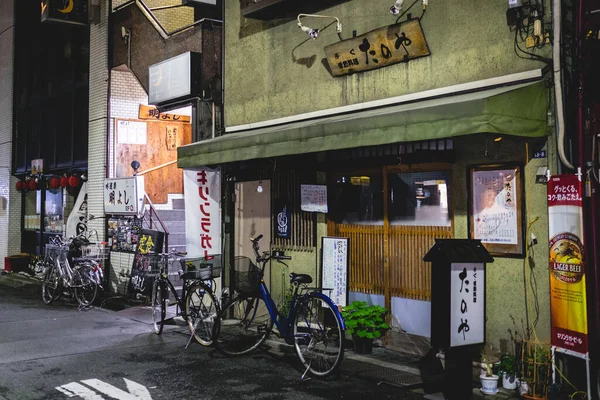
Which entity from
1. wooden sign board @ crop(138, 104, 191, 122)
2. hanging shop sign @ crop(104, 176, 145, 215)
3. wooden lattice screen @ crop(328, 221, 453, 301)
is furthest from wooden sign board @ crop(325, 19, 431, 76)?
wooden sign board @ crop(138, 104, 191, 122)

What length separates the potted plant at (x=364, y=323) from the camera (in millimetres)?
9531

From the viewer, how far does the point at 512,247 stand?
27.2 feet

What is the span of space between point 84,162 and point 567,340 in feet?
51.4

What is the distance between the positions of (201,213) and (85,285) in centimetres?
435

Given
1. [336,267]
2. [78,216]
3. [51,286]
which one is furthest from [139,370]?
[78,216]

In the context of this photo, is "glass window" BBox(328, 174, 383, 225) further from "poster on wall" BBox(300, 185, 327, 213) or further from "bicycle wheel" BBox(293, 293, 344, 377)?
"bicycle wheel" BBox(293, 293, 344, 377)

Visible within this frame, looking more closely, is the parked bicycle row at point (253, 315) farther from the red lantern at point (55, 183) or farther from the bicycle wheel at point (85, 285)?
the red lantern at point (55, 183)

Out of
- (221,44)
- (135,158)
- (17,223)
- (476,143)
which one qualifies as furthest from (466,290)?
(17,223)

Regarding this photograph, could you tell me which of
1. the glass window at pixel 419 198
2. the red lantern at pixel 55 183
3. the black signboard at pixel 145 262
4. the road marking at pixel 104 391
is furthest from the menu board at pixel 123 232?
the glass window at pixel 419 198

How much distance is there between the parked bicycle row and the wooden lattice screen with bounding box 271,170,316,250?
1.18 metres

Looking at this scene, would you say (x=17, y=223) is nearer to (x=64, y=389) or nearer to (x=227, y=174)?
(x=227, y=174)

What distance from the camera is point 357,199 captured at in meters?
10.7

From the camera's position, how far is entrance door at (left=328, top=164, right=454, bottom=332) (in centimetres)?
946

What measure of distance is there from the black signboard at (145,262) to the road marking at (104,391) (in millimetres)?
6186
